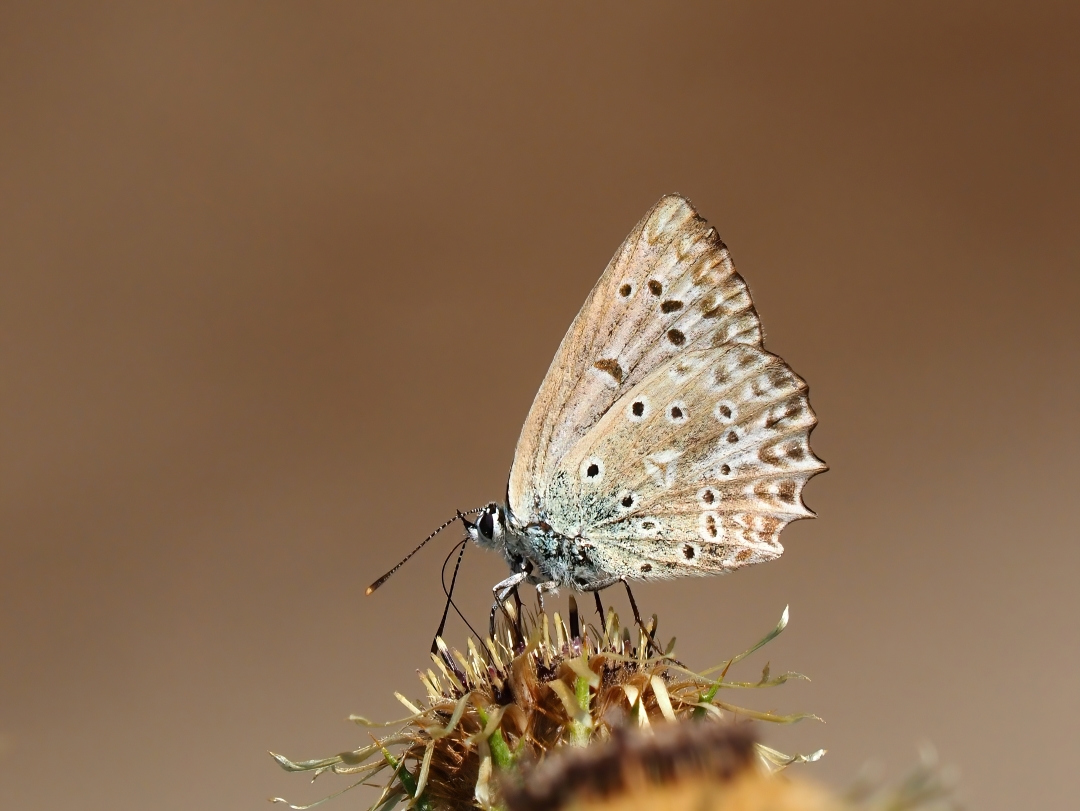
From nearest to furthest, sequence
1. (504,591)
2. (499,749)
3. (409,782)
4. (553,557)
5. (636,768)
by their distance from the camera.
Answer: (636,768) < (499,749) < (409,782) < (504,591) < (553,557)

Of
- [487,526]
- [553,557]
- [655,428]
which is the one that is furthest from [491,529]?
[655,428]

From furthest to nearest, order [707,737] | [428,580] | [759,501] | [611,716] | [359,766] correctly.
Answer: [428,580] < [759,501] < [359,766] < [611,716] < [707,737]

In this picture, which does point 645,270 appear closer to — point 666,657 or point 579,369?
point 579,369

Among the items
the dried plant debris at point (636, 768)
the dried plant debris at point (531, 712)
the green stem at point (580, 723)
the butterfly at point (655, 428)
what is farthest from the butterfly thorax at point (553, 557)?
the dried plant debris at point (636, 768)

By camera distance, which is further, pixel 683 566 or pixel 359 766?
pixel 683 566

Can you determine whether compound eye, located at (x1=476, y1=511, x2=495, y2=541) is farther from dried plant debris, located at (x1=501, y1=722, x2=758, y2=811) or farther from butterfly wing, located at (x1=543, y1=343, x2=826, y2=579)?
dried plant debris, located at (x1=501, y1=722, x2=758, y2=811)

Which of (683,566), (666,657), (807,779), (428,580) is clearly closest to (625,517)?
(683,566)

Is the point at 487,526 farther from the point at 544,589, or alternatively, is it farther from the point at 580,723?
the point at 580,723
